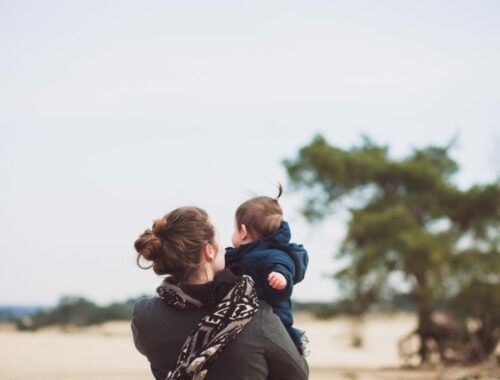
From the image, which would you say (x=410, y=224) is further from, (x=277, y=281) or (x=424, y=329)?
(x=277, y=281)

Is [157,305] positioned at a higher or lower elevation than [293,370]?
higher

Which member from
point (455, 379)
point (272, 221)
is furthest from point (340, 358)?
point (272, 221)

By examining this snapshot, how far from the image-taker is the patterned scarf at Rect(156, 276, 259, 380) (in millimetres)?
2271

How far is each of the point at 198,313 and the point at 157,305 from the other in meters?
0.17

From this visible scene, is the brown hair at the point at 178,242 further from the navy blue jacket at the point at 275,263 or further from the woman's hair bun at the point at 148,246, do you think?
the navy blue jacket at the point at 275,263

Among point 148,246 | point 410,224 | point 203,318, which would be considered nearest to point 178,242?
point 148,246

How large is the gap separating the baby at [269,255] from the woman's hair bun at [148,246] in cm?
39

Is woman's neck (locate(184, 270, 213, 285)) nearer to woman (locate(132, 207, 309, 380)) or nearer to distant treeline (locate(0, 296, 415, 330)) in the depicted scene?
woman (locate(132, 207, 309, 380))

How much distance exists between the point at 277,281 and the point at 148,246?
1.45 ft

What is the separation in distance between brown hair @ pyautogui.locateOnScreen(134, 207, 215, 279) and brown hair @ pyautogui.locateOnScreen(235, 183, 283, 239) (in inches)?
16.7

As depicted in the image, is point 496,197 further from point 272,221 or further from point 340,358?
point 272,221

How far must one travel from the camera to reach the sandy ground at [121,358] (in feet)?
50.1

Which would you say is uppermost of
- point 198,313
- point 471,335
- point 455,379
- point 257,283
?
point 471,335

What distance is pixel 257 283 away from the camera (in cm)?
262
